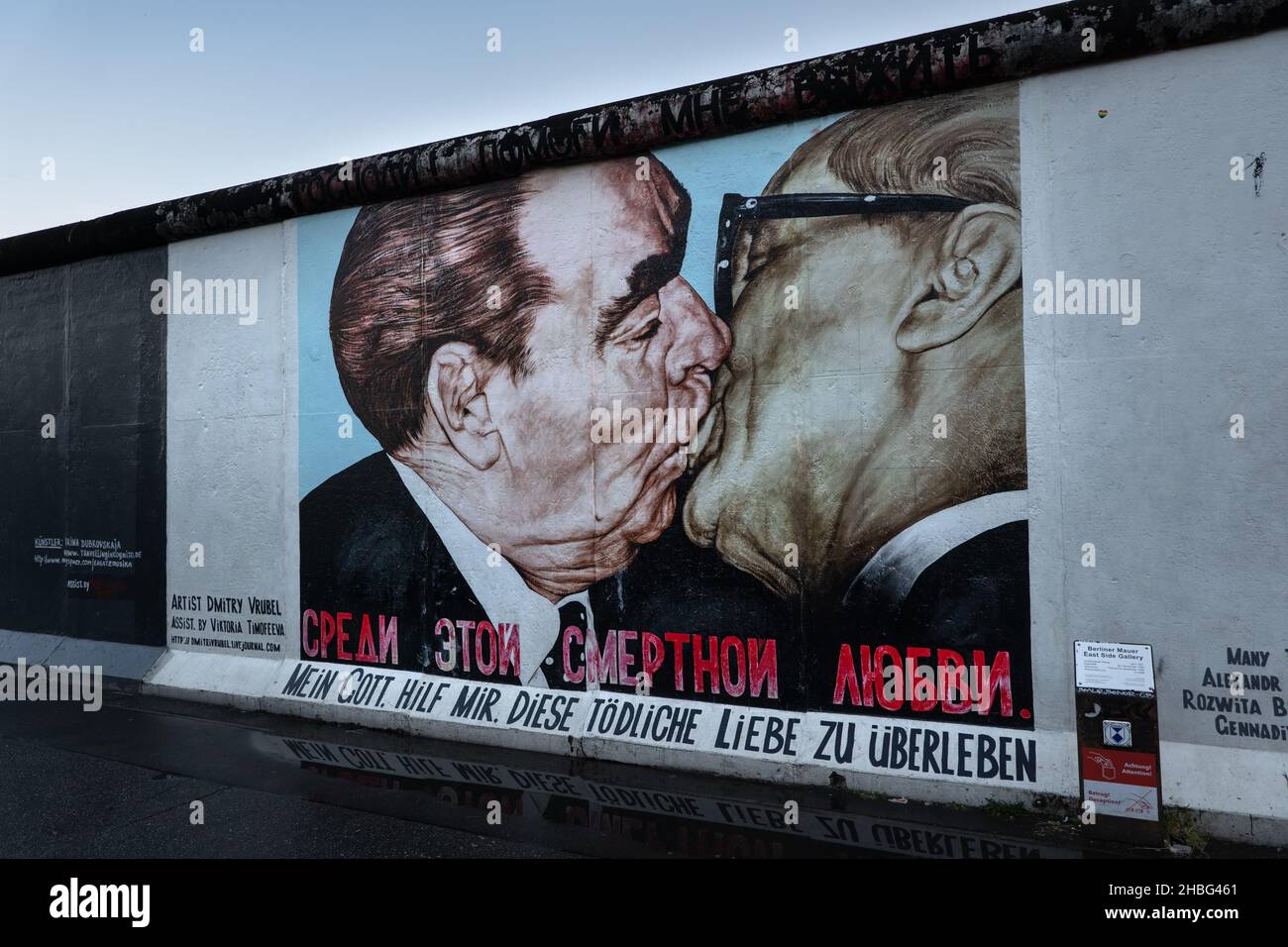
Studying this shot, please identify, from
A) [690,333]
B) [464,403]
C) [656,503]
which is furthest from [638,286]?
[464,403]

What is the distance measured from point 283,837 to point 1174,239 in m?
6.75

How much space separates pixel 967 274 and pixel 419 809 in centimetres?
527

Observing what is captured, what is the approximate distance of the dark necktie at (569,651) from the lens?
7.30m

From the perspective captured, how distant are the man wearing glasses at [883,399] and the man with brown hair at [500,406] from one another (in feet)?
1.76

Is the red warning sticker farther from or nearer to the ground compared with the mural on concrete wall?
nearer to the ground

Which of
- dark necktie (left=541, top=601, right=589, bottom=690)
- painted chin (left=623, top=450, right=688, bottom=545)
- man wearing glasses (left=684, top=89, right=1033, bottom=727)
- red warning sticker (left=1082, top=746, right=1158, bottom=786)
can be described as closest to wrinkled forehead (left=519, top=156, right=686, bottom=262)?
man wearing glasses (left=684, top=89, right=1033, bottom=727)

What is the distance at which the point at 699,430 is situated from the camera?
6.94 m

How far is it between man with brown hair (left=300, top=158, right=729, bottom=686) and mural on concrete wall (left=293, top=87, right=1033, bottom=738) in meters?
0.03

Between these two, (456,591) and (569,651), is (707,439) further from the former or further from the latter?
(456,591)

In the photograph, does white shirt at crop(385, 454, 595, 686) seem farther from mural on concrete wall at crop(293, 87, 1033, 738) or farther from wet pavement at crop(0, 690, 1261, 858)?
wet pavement at crop(0, 690, 1261, 858)

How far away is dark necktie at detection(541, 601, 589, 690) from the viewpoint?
7297mm
